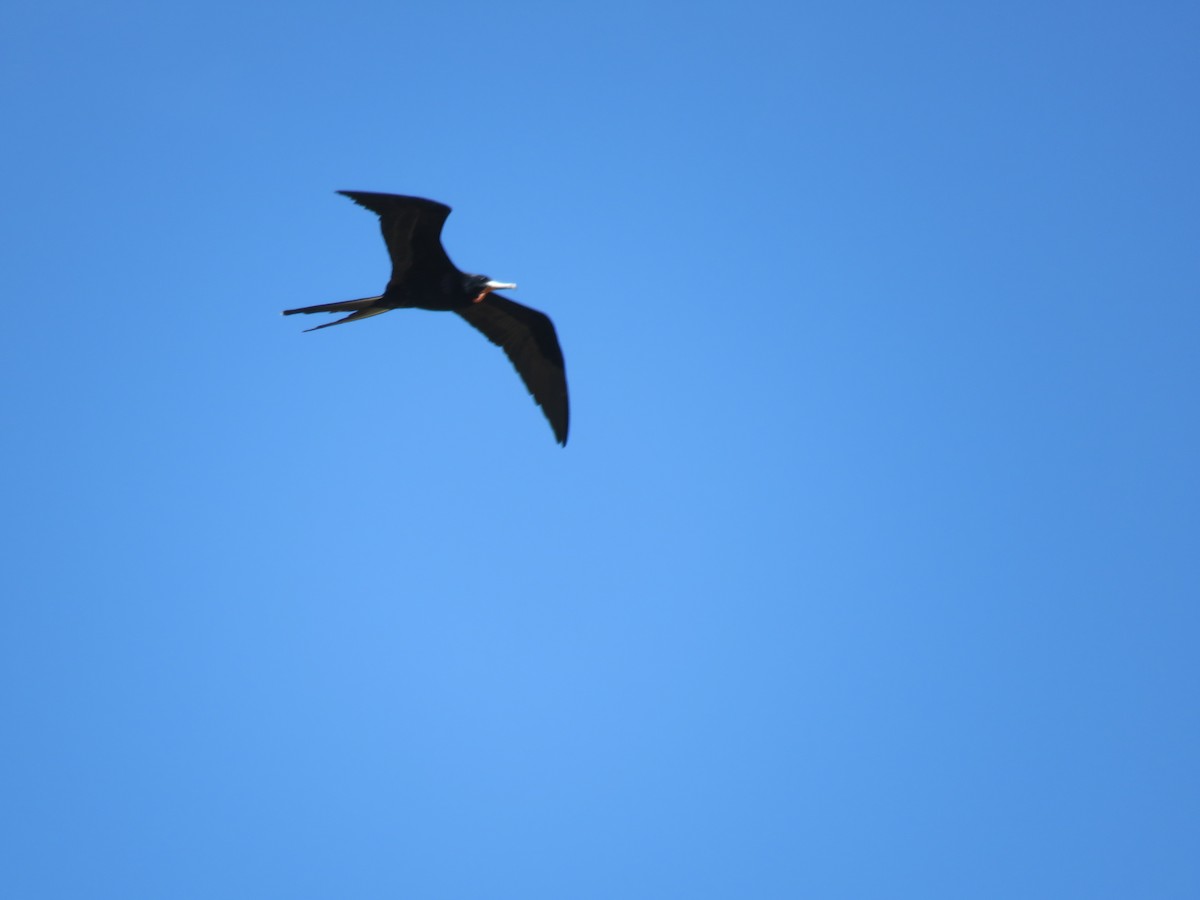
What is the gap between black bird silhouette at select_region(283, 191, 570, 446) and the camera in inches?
282

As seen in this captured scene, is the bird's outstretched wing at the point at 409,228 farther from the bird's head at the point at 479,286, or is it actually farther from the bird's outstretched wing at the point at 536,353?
the bird's outstretched wing at the point at 536,353

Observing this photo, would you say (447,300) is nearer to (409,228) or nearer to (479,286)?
(479,286)

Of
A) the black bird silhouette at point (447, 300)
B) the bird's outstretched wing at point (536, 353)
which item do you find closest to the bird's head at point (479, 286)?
the black bird silhouette at point (447, 300)

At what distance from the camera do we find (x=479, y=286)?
7820 mm

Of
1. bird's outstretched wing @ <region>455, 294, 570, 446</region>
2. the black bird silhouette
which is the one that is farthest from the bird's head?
bird's outstretched wing @ <region>455, 294, 570, 446</region>

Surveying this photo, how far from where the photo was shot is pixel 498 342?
28.2ft

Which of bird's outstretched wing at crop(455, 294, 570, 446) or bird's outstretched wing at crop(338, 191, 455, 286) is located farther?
bird's outstretched wing at crop(455, 294, 570, 446)

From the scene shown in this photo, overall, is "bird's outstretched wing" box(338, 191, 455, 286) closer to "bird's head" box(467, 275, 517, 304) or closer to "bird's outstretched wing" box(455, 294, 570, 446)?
"bird's head" box(467, 275, 517, 304)

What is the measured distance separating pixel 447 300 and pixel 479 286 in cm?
27

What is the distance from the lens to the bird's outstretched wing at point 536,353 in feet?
27.9

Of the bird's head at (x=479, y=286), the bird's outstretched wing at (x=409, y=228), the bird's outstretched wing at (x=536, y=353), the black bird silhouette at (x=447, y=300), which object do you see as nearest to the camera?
the bird's outstretched wing at (x=409, y=228)

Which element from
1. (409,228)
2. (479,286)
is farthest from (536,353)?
(409,228)

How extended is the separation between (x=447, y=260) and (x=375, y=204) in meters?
0.76

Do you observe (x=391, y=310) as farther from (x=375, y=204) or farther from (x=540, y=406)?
(x=540, y=406)
